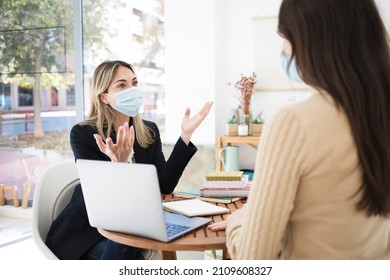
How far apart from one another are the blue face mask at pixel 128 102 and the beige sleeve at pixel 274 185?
130cm

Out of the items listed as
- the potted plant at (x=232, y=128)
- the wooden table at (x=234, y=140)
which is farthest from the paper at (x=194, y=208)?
the potted plant at (x=232, y=128)

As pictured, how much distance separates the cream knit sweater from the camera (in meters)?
0.93

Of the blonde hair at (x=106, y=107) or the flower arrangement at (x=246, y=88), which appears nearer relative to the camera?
the blonde hair at (x=106, y=107)

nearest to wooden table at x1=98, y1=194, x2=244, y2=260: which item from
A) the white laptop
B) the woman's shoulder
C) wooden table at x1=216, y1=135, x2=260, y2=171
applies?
the white laptop

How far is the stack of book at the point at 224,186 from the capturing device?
5.53 ft

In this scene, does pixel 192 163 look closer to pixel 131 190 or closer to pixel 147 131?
pixel 147 131

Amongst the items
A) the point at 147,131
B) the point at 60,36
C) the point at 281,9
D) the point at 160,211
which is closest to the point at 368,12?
the point at 281,9

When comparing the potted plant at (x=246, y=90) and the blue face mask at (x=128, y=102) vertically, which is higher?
the potted plant at (x=246, y=90)

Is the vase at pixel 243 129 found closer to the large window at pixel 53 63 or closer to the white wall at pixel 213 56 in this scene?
the white wall at pixel 213 56

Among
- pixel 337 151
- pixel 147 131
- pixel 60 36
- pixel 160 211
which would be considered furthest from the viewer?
pixel 60 36

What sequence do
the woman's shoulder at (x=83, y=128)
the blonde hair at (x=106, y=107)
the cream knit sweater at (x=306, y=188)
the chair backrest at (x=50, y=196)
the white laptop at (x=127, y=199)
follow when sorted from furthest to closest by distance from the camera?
the blonde hair at (x=106, y=107), the woman's shoulder at (x=83, y=128), the chair backrest at (x=50, y=196), the white laptop at (x=127, y=199), the cream knit sweater at (x=306, y=188)

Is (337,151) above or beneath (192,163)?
above

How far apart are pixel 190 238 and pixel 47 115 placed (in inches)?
137
